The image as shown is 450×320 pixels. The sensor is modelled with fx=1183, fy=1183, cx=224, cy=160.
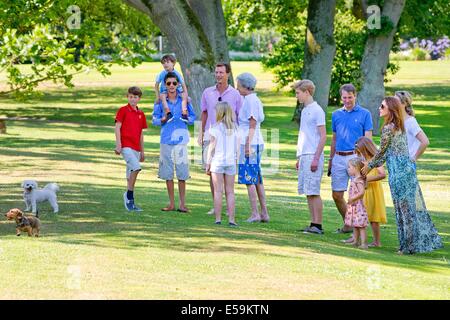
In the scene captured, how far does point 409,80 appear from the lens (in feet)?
241

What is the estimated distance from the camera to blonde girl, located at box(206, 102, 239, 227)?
50.8ft

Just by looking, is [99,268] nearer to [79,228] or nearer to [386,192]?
[79,228]

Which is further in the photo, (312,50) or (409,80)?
(409,80)

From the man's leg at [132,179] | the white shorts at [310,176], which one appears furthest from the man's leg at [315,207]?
the man's leg at [132,179]

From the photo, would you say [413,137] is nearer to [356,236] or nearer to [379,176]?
[379,176]

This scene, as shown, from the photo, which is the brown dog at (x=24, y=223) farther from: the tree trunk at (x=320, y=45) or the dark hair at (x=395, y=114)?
the tree trunk at (x=320, y=45)

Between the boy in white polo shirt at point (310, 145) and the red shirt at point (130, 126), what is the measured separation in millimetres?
2685

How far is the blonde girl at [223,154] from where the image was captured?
1548 centimetres

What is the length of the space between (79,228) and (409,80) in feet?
198

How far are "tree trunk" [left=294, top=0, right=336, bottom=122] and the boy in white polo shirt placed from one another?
25.1m

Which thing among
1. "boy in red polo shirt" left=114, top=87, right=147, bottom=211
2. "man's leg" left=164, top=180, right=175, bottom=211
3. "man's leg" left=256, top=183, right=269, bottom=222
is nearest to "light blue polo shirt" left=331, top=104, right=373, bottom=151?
"man's leg" left=256, top=183, right=269, bottom=222

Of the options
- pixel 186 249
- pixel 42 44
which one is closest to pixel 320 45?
pixel 42 44
